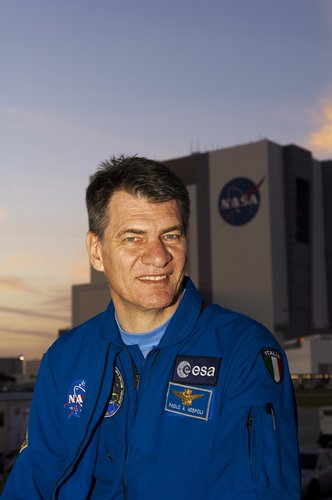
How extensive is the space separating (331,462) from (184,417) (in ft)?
106

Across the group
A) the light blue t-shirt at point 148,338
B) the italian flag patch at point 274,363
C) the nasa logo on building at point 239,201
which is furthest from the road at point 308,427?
the italian flag patch at point 274,363

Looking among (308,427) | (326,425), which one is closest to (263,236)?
(308,427)

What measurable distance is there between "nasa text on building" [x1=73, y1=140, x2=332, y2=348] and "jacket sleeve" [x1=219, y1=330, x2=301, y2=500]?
100 meters

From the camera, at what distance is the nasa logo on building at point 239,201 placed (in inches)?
4171

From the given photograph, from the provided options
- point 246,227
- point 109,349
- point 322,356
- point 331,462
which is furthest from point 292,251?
point 109,349

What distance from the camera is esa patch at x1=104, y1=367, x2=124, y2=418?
11.8 ft

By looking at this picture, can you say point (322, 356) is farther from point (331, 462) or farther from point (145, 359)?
point (145, 359)

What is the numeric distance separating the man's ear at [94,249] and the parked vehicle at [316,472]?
29740 mm

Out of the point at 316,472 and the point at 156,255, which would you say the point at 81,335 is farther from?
the point at 316,472

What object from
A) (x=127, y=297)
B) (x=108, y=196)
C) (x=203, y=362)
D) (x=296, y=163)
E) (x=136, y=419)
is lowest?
(x=136, y=419)

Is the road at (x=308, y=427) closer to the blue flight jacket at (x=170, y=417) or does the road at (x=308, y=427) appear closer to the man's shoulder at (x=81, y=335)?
the man's shoulder at (x=81, y=335)

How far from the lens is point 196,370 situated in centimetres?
333

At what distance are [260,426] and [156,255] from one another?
95cm

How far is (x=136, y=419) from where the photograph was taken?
3.38 meters
